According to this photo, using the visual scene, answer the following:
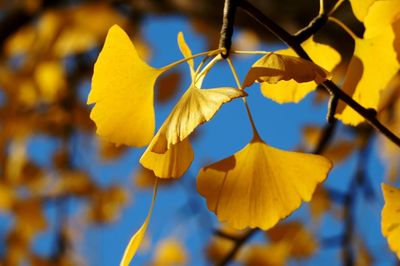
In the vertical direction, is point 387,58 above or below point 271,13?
above

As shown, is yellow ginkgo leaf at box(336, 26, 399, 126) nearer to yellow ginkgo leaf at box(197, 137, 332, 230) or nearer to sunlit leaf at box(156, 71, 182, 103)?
yellow ginkgo leaf at box(197, 137, 332, 230)

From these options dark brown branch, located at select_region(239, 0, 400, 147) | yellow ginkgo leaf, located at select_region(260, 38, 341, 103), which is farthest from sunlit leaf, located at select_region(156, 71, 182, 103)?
dark brown branch, located at select_region(239, 0, 400, 147)

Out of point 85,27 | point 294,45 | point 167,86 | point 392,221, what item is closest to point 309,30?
point 294,45

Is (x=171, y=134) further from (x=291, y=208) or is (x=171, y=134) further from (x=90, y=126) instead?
(x=90, y=126)

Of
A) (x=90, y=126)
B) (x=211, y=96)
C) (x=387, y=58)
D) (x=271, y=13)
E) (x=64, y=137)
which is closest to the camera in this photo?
(x=211, y=96)

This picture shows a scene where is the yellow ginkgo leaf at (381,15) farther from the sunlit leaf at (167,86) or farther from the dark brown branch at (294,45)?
the sunlit leaf at (167,86)

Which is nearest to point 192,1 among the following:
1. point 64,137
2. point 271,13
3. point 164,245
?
point 271,13
